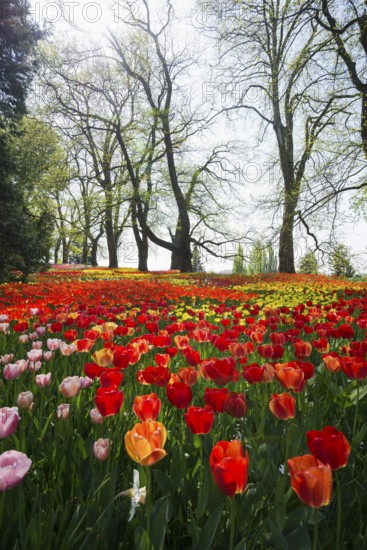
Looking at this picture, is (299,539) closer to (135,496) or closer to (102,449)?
(135,496)

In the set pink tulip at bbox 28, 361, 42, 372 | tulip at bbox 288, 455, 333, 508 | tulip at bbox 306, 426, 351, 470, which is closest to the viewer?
tulip at bbox 288, 455, 333, 508

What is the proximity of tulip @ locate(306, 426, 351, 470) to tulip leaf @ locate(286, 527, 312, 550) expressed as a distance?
179 millimetres

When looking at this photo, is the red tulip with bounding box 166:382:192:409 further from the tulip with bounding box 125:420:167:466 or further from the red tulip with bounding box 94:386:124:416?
the tulip with bounding box 125:420:167:466

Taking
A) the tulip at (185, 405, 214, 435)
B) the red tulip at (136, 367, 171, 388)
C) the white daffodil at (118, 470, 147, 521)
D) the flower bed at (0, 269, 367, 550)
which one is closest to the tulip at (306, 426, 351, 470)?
the flower bed at (0, 269, 367, 550)

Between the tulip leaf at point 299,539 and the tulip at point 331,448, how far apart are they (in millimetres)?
179

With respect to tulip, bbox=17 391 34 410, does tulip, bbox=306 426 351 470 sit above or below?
above

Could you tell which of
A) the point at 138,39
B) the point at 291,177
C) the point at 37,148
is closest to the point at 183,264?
the point at 291,177

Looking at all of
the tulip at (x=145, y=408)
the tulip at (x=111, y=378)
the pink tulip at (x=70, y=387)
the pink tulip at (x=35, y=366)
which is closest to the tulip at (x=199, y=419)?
the tulip at (x=145, y=408)

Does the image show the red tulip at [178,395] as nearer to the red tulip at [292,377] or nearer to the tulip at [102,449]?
the tulip at [102,449]

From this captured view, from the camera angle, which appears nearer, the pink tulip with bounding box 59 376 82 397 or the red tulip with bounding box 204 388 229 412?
the red tulip with bounding box 204 388 229 412

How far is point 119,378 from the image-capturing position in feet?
5.12

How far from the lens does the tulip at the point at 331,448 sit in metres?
0.93

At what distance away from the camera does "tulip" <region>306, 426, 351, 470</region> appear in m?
0.93

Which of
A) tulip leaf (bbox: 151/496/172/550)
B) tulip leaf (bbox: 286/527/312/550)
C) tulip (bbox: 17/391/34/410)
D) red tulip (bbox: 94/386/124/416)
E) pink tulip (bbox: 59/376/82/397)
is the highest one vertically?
red tulip (bbox: 94/386/124/416)
